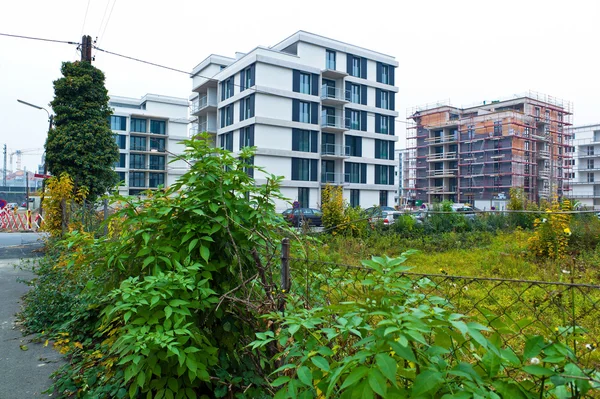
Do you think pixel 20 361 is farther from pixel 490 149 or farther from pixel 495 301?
pixel 490 149

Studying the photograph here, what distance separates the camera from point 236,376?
8.20 feet

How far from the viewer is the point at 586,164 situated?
71.8 meters

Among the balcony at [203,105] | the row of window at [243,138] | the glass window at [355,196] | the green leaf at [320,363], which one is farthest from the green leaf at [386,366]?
the balcony at [203,105]

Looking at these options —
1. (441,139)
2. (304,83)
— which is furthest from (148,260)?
(441,139)

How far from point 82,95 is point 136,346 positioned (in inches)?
676

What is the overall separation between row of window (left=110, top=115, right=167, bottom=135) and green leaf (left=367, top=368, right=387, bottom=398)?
5818 cm

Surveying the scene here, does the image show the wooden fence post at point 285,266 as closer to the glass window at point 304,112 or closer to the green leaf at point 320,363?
the green leaf at point 320,363

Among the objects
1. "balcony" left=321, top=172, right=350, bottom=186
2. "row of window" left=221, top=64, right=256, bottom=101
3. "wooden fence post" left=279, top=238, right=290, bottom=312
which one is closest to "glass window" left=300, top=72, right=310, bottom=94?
"row of window" left=221, top=64, right=256, bottom=101

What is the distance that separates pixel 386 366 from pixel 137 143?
5858cm

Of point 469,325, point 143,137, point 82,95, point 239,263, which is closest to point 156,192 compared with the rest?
point 239,263

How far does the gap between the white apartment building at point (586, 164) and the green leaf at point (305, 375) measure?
265 ft

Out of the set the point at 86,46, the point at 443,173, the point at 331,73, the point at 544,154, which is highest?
the point at 331,73

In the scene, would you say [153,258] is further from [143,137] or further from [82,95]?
[143,137]

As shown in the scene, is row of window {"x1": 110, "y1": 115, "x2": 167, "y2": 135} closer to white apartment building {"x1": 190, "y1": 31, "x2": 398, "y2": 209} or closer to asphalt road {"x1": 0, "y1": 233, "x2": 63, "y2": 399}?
white apartment building {"x1": 190, "y1": 31, "x2": 398, "y2": 209}
